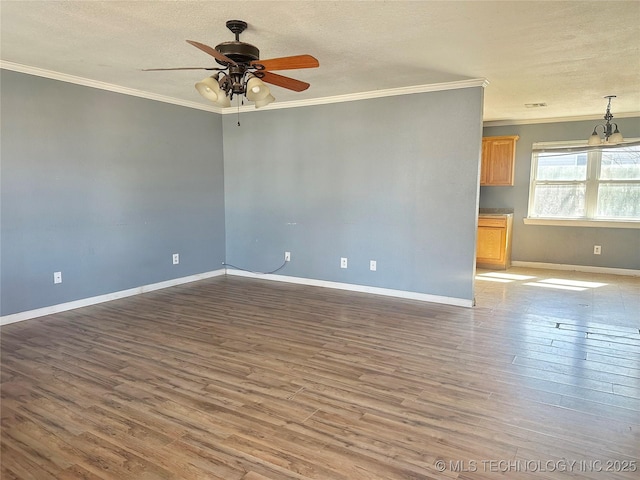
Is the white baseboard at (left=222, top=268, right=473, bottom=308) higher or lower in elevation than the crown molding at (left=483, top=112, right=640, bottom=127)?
lower

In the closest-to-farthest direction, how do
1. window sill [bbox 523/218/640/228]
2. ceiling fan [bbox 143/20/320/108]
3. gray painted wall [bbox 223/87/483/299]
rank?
ceiling fan [bbox 143/20/320/108] → gray painted wall [bbox 223/87/483/299] → window sill [bbox 523/218/640/228]

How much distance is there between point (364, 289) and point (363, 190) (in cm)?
120

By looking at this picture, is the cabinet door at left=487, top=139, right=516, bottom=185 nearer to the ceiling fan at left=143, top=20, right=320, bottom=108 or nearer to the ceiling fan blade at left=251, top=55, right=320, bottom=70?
the ceiling fan at left=143, top=20, right=320, bottom=108

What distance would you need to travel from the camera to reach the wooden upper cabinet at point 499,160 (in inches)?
253

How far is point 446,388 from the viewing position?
2574 millimetres

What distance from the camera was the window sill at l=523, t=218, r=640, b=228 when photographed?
5969mm

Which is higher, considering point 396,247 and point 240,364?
point 396,247

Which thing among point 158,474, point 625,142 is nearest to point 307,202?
point 158,474

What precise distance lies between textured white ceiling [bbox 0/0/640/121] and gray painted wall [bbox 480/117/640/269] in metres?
1.93

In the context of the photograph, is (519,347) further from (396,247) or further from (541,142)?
(541,142)

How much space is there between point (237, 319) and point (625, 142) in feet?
19.4

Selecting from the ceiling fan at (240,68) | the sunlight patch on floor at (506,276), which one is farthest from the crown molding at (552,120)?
the ceiling fan at (240,68)

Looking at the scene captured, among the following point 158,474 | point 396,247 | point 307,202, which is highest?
point 307,202

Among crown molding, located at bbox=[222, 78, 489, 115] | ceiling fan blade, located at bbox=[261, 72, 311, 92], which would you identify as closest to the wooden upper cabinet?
crown molding, located at bbox=[222, 78, 489, 115]
